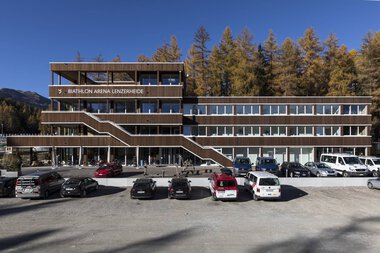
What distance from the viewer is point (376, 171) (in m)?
33.5

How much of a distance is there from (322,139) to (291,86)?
11.8 metres

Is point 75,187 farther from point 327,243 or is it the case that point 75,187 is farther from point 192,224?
point 327,243

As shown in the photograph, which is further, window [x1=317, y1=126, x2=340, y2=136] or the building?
window [x1=317, y1=126, x2=340, y2=136]

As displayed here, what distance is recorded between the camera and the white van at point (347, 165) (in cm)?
3153

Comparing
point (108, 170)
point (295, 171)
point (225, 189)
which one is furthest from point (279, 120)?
point (225, 189)

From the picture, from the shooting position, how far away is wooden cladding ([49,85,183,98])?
4381 cm

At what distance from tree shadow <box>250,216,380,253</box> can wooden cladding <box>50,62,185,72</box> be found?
33.4 m

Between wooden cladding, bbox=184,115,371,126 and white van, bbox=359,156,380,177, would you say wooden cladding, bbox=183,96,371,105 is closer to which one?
wooden cladding, bbox=184,115,371,126

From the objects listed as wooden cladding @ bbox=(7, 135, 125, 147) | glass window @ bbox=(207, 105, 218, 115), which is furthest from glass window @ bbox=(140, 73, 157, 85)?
wooden cladding @ bbox=(7, 135, 125, 147)

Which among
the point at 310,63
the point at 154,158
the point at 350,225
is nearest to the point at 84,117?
the point at 154,158

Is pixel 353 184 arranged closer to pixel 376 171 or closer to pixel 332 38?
pixel 376 171

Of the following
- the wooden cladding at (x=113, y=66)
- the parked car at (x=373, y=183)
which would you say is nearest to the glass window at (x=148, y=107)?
the wooden cladding at (x=113, y=66)

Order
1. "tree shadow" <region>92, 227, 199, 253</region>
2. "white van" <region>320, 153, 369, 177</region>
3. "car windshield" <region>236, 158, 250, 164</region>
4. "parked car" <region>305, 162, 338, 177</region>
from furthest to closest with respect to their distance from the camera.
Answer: "car windshield" <region>236, 158, 250, 164</region> → "parked car" <region>305, 162, 338, 177</region> → "white van" <region>320, 153, 369, 177</region> → "tree shadow" <region>92, 227, 199, 253</region>

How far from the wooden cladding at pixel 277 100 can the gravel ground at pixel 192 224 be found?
2290cm
